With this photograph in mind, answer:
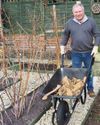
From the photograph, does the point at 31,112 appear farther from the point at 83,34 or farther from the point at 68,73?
the point at 83,34

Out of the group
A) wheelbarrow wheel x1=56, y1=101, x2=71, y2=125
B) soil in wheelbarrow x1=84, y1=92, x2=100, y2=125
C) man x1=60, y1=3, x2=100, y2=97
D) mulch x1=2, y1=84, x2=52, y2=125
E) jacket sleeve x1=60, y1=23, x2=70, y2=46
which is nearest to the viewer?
mulch x1=2, y1=84, x2=52, y2=125

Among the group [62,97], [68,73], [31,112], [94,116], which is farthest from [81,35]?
[31,112]

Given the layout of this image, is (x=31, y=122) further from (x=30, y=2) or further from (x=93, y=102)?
(x=30, y=2)

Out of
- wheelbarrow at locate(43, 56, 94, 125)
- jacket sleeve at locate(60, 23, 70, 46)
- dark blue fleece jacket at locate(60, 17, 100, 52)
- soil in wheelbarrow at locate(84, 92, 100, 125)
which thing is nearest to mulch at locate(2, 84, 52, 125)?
wheelbarrow at locate(43, 56, 94, 125)

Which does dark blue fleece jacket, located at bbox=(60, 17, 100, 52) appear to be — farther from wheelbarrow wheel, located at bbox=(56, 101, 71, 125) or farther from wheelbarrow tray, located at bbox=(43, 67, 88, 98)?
wheelbarrow wheel, located at bbox=(56, 101, 71, 125)

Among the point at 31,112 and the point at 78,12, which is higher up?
the point at 78,12

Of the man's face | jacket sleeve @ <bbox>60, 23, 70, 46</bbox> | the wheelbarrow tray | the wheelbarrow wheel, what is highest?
the man's face

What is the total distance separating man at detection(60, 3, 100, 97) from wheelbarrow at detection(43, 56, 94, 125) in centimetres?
40

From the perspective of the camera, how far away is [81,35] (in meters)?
7.09

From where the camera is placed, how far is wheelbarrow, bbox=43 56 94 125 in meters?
5.84

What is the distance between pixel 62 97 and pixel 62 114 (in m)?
0.27

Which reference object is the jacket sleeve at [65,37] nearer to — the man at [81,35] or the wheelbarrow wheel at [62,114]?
the man at [81,35]

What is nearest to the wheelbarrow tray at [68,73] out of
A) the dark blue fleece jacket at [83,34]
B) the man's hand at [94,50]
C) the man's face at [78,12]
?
the man's hand at [94,50]

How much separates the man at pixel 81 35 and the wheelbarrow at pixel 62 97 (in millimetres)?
401
